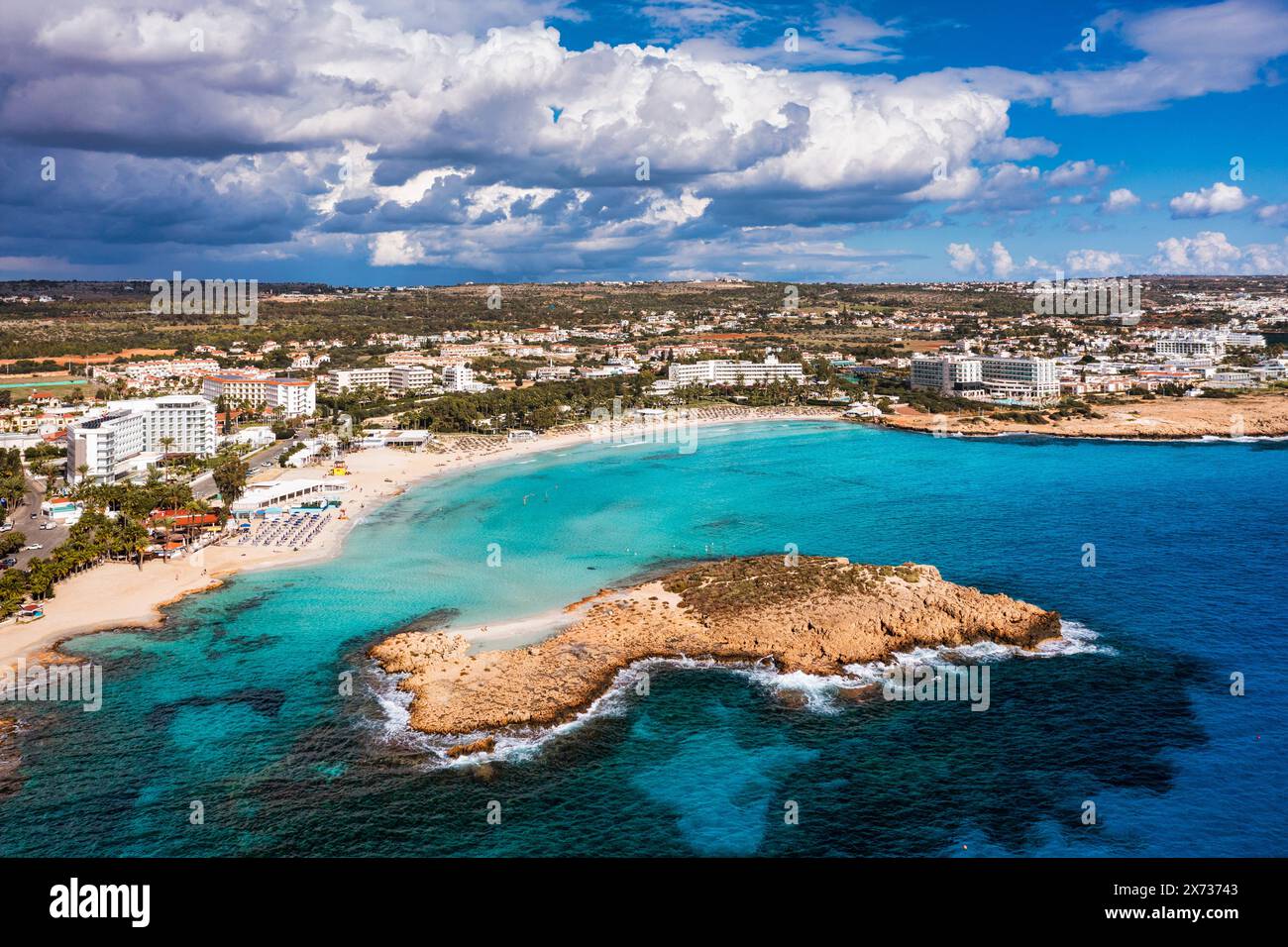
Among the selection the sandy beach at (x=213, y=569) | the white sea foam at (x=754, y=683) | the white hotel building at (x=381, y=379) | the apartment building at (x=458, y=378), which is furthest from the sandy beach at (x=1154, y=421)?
the white sea foam at (x=754, y=683)

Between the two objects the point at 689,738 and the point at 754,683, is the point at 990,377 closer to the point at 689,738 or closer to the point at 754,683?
the point at 754,683

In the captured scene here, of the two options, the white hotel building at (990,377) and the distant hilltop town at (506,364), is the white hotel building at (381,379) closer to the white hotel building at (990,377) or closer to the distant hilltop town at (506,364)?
the distant hilltop town at (506,364)

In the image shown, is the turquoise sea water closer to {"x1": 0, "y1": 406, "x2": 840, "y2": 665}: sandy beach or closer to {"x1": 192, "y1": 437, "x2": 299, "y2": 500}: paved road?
{"x1": 0, "y1": 406, "x2": 840, "y2": 665}: sandy beach

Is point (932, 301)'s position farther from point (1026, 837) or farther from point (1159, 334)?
point (1026, 837)

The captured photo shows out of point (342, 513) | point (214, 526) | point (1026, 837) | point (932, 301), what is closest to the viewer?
point (1026, 837)

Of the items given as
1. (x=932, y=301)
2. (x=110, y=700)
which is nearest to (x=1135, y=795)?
(x=110, y=700)
